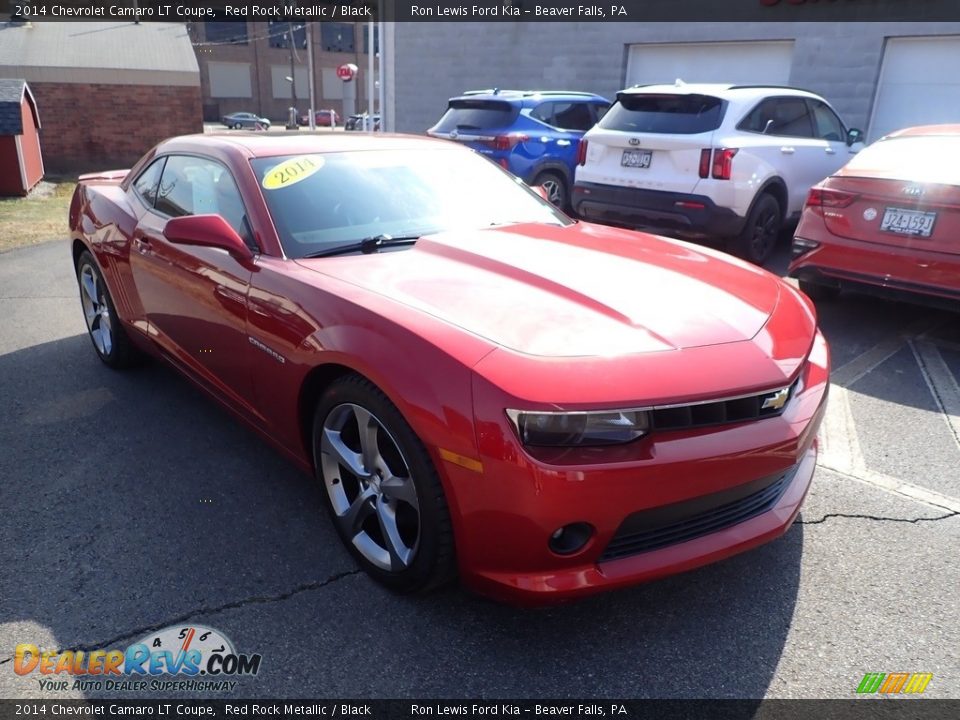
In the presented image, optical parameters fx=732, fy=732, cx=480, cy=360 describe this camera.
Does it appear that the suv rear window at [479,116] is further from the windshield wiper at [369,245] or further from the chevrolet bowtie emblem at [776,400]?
the chevrolet bowtie emblem at [776,400]

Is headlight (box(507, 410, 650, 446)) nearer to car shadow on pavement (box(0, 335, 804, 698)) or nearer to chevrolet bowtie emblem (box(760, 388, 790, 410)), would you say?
chevrolet bowtie emblem (box(760, 388, 790, 410))

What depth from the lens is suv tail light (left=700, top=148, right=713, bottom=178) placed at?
22.3 feet

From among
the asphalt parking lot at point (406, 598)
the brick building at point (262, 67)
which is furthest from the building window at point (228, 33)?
the asphalt parking lot at point (406, 598)

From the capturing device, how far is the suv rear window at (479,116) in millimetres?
9422

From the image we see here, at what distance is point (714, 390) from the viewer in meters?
Result: 2.15

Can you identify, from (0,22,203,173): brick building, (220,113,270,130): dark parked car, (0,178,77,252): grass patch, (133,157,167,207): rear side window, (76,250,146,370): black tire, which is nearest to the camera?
(133,157,167,207): rear side window

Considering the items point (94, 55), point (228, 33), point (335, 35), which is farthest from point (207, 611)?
point (335, 35)

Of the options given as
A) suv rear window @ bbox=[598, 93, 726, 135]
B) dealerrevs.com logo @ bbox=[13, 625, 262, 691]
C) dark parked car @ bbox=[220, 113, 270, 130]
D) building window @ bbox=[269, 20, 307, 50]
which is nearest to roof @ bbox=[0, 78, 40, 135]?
suv rear window @ bbox=[598, 93, 726, 135]

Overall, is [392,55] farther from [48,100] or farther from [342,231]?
[342,231]

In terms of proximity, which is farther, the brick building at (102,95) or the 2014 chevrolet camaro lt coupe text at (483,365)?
the brick building at (102,95)

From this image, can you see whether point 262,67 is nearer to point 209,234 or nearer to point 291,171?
point 291,171

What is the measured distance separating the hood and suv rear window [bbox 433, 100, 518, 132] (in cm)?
648

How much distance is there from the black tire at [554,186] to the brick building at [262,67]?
5462cm

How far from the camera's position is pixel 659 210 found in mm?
7074
